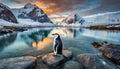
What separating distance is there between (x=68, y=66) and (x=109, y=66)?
2.49m

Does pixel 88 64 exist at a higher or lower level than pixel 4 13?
lower

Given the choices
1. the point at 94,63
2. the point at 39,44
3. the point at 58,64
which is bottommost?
the point at 39,44

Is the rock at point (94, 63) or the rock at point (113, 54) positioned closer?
the rock at point (94, 63)

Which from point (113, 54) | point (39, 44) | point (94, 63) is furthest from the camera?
point (39, 44)

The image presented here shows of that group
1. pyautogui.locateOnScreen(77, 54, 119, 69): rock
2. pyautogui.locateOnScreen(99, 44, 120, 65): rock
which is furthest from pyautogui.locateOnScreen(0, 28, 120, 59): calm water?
pyautogui.locateOnScreen(77, 54, 119, 69): rock

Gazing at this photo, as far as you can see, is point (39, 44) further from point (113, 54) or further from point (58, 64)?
point (113, 54)

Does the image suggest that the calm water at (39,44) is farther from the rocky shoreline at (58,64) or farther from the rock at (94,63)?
the rocky shoreline at (58,64)

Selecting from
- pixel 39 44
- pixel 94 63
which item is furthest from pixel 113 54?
pixel 39 44

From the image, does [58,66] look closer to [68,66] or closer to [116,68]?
[68,66]

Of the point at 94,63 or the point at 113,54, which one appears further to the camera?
the point at 113,54

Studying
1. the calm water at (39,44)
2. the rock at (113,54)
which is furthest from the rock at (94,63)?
the calm water at (39,44)

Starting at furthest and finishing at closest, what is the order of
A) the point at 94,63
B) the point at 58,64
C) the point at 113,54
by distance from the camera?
the point at 113,54, the point at 58,64, the point at 94,63

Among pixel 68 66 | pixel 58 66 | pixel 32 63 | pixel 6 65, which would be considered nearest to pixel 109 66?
pixel 68 66

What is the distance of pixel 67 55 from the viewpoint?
10.7 m
